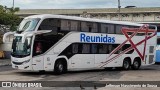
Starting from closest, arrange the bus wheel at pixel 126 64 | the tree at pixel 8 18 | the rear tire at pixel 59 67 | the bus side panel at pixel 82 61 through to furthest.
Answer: the rear tire at pixel 59 67
the bus side panel at pixel 82 61
the bus wheel at pixel 126 64
the tree at pixel 8 18

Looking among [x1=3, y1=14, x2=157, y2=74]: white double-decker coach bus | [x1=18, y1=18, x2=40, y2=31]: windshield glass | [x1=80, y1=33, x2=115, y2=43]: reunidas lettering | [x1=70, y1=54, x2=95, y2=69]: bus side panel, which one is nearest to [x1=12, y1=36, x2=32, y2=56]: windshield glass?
[x1=3, y1=14, x2=157, y2=74]: white double-decker coach bus

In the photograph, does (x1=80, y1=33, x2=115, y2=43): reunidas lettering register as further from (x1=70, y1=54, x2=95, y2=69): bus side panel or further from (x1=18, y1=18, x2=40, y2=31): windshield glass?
(x1=18, y1=18, x2=40, y2=31): windshield glass

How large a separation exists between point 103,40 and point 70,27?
332 cm

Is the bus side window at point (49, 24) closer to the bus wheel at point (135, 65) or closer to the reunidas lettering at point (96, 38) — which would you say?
the reunidas lettering at point (96, 38)

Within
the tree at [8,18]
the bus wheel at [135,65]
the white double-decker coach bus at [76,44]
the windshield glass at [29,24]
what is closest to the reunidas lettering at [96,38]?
the white double-decker coach bus at [76,44]

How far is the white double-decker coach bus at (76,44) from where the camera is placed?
20.7 m

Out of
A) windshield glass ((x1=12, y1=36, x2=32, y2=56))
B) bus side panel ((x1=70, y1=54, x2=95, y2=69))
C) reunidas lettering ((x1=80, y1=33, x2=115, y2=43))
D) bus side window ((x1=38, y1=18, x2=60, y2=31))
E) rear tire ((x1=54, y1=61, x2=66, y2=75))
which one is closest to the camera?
windshield glass ((x1=12, y1=36, x2=32, y2=56))

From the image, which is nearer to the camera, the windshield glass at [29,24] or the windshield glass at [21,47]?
the windshield glass at [21,47]

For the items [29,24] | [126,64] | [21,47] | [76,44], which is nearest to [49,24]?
[29,24]

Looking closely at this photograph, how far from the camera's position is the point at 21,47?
20812 mm

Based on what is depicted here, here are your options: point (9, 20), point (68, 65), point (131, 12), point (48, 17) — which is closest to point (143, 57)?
point (68, 65)

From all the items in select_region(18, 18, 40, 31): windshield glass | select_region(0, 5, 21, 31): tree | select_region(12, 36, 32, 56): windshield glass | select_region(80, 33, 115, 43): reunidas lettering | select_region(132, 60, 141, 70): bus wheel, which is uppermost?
select_region(0, 5, 21, 31): tree

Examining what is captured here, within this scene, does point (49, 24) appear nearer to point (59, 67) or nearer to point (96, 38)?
point (59, 67)

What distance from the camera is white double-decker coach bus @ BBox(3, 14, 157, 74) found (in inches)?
814
